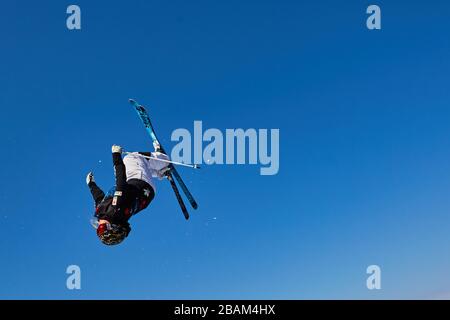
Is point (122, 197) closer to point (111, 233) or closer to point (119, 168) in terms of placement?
point (119, 168)

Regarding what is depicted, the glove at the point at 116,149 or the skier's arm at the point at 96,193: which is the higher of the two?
the glove at the point at 116,149

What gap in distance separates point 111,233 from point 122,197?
91 cm

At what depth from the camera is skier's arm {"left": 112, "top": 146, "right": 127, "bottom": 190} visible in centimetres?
1533

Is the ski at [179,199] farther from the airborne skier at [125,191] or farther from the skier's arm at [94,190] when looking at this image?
the skier's arm at [94,190]

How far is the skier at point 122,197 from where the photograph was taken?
49.8 feet

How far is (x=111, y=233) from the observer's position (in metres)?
15.2

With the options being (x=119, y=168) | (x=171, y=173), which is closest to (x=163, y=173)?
(x=171, y=173)

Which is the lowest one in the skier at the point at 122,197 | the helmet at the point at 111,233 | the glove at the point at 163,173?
the helmet at the point at 111,233

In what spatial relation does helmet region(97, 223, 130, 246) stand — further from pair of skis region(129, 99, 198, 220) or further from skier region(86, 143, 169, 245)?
pair of skis region(129, 99, 198, 220)

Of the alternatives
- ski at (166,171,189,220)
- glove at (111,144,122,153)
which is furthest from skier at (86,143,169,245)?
ski at (166,171,189,220)

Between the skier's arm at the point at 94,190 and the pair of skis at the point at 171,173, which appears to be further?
the pair of skis at the point at 171,173

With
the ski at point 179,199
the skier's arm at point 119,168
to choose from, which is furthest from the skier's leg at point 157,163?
the skier's arm at point 119,168

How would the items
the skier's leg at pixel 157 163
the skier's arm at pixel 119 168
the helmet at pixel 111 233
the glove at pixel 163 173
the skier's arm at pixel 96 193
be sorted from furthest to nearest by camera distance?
the glove at pixel 163 173 < the skier's leg at pixel 157 163 < the skier's arm at pixel 96 193 < the skier's arm at pixel 119 168 < the helmet at pixel 111 233
